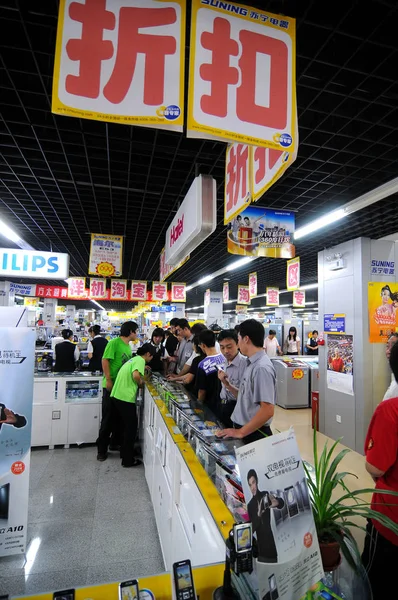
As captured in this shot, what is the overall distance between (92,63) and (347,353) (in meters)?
5.70

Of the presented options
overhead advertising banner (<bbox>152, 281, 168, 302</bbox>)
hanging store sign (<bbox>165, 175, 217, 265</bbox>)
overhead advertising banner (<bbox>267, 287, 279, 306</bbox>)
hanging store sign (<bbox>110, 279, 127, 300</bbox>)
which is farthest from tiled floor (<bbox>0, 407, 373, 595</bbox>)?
overhead advertising banner (<bbox>267, 287, 279, 306</bbox>)

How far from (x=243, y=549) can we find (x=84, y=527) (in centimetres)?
280

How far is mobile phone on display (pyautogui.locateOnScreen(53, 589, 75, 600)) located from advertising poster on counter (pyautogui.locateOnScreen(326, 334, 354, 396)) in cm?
568

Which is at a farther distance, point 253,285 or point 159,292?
point 159,292

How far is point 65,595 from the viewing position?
2.65ft

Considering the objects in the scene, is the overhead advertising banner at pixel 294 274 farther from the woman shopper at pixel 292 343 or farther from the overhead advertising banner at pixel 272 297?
the overhead advertising banner at pixel 272 297

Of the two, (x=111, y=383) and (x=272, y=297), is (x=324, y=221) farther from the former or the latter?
(x=272, y=297)

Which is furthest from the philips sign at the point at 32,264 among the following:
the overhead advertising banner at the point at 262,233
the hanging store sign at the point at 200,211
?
the hanging store sign at the point at 200,211

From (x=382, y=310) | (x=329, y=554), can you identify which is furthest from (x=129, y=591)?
(x=382, y=310)

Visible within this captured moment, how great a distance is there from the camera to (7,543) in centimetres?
246

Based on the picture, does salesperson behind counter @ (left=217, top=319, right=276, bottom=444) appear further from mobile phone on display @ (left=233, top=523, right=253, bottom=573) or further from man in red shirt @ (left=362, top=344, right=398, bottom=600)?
mobile phone on display @ (left=233, top=523, right=253, bottom=573)

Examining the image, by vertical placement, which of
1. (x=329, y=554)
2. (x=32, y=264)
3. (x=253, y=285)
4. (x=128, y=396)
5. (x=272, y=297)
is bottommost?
(x=128, y=396)

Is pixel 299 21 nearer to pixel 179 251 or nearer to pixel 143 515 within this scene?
pixel 179 251

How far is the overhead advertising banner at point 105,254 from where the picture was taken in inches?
296
